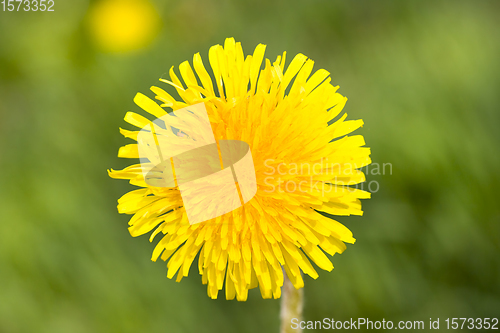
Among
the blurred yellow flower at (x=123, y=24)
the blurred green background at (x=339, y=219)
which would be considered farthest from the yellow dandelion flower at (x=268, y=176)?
the blurred yellow flower at (x=123, y=24)

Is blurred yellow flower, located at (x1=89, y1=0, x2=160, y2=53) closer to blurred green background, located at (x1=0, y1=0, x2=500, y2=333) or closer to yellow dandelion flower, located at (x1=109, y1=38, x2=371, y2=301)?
blurred green background, located at (x1=0, y1=0, x2=500, y2=333)

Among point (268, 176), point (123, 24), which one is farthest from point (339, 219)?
point (123, 24)

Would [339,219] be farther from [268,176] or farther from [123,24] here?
[123,24]

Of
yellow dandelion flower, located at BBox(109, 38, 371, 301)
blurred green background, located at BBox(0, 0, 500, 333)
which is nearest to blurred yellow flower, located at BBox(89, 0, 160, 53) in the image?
blurred green background, located at BBox(0, 0, 500, 333)

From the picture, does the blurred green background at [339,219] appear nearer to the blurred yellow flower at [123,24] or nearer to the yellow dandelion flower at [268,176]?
the blurred yellow flower at [123,24]

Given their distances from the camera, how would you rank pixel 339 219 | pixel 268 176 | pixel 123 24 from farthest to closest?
pixel 123 24
pixel 339 219
pixel 268 176

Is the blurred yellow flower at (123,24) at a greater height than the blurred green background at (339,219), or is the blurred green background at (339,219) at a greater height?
the blurred yellow flower at (123,24)
